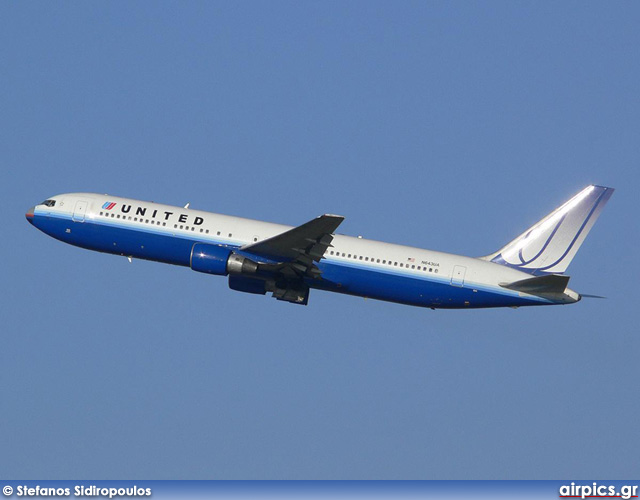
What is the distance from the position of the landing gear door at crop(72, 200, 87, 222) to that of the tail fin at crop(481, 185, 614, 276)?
2455 cm

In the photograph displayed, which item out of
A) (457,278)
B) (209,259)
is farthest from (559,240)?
(209,259)

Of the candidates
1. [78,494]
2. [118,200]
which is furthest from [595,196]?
[78,494]

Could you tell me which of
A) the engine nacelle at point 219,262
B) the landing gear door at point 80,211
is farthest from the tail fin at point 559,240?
the landing gear door at point 80,211

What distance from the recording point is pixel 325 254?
6469 centimetres

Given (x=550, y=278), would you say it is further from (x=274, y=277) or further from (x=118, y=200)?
(x=118, y=200)

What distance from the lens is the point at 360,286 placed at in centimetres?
6456

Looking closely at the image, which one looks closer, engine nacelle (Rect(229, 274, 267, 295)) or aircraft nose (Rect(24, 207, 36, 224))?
engine nacelle (Rect(229, 274, 267, 295))

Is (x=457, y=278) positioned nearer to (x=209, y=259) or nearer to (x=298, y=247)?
(x=298, y=247)

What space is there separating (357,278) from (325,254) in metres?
2.29

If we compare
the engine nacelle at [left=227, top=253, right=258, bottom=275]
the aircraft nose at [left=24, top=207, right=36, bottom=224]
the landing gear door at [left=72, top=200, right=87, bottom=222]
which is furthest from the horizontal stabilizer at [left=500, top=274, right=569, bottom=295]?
the aircraft nose at [left=24, top=207, right=36, bottom=224]

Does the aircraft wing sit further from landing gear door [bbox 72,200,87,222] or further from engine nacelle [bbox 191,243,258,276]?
landing gear door [bbox 72,200,87,222]

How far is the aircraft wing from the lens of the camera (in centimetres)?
6084

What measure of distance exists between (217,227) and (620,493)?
88.2ft

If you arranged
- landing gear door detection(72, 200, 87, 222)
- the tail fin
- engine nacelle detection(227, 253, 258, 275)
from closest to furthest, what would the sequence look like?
engine nacelle detection(227, 253, 258, 275) < the tail fin < landing gear door detection(72, 200, 87, 222)
